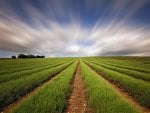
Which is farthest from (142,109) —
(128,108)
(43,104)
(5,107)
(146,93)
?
(5,107)

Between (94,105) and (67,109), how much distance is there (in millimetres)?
1954

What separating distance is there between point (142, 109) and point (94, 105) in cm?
353

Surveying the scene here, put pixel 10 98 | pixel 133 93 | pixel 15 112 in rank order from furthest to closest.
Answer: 1. pixel 133 93
2. pixel 10 98
3. pixel 15 112

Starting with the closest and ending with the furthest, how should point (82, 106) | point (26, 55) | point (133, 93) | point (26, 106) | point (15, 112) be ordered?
point (15, 112) < point (26, 106) < point (82, 106) < point (133, 93) < point (26, 55)

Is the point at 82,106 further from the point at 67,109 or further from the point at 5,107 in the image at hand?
the point at 5,107

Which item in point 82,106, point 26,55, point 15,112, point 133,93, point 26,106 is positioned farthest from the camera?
point 26,55

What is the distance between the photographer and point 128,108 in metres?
9.48

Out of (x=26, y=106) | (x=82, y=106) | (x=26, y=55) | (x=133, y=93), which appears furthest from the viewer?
(x=26, y=55)

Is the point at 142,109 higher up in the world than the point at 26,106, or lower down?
lower down

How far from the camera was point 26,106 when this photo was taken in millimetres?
9938

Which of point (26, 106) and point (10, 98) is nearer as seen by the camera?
point (26, 106)

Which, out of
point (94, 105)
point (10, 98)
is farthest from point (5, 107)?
point (94, 105)

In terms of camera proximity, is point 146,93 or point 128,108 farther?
point 146,93

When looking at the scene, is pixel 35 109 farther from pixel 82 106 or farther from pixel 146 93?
pixel 146 93
